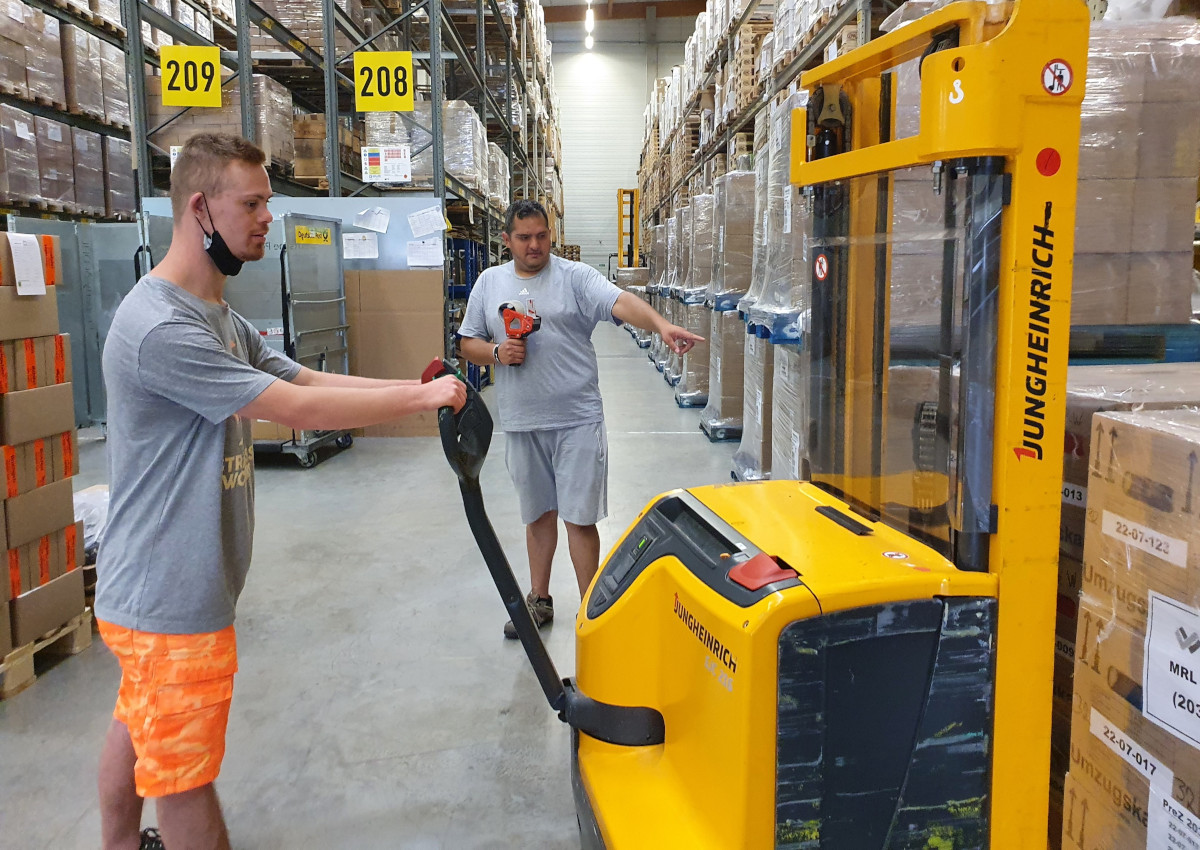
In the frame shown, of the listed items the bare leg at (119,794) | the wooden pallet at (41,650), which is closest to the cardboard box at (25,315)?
the wooden pallet at (41,650)

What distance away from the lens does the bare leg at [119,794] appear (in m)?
1.93

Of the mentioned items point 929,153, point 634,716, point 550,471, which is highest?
point 929,153

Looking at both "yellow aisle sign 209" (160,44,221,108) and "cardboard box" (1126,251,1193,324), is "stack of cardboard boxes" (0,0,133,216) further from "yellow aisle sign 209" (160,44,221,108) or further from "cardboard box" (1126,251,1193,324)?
"cardboard box" (1126,251,1193,324)

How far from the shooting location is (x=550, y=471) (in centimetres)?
344

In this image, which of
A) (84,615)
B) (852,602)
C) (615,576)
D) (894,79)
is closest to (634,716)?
A: (615,576)

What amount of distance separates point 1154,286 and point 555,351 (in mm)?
2017

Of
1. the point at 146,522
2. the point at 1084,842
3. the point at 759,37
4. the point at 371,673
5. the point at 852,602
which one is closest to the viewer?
the point at 852,602

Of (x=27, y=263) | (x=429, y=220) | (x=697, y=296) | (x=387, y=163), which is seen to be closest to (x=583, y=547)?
(x=27, y=263)

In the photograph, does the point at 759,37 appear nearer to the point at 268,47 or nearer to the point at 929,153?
the point at 268,47

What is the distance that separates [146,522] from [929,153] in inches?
65.3

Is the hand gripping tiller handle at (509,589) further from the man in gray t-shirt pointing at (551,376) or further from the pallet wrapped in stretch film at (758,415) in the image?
the pallet wrapped in stretch film at (758,415)

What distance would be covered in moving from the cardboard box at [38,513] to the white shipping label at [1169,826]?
11.6ft

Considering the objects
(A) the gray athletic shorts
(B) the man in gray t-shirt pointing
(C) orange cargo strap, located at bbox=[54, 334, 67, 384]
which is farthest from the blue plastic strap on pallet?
(C) orange cargo strap, located at bbox=[54, 334, 67, 384]

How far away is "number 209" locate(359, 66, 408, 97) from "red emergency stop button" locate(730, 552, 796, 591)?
6.85 meters
